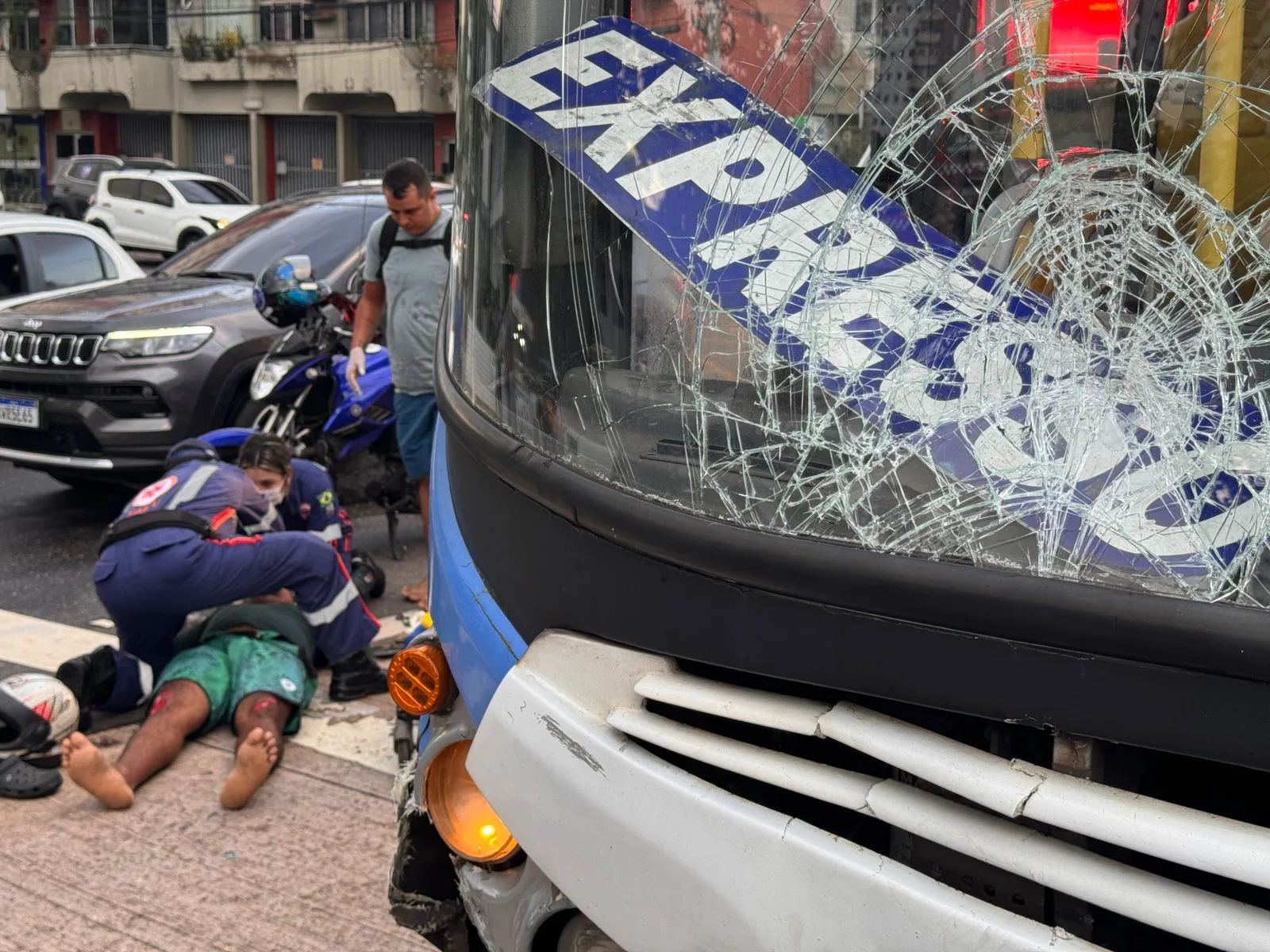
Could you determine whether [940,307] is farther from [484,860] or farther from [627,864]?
[484,860]

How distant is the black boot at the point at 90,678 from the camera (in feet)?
14.1

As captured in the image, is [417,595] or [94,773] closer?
[94,773]

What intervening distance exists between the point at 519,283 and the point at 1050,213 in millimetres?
841

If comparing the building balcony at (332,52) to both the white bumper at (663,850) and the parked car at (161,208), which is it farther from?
the white bumper at (663,850)

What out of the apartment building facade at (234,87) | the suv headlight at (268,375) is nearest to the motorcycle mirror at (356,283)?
the suv headlight at (268,375)

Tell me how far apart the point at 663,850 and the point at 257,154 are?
1495 inches

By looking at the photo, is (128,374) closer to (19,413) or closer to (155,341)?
(155,341)

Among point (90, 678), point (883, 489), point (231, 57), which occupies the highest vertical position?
point (883, 489)

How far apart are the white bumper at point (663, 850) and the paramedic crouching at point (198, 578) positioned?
2.52 metres

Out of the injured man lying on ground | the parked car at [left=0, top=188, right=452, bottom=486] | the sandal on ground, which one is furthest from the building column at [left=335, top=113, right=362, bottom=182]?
the sandal on ground

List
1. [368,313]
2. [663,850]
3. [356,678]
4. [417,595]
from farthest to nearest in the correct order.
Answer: [368,313] → [417,595] → [356,678] → [663,850]

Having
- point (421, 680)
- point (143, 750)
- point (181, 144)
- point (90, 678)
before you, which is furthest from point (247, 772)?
point (181, 144)

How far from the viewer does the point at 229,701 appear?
436cm

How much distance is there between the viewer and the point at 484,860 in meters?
2.13
